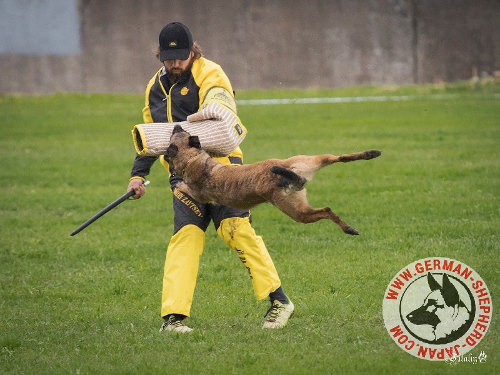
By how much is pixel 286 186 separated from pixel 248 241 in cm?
119

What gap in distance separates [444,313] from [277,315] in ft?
4.32

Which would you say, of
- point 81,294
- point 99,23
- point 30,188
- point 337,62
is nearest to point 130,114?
point 99,23

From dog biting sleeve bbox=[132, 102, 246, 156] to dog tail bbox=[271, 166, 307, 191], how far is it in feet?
2.43

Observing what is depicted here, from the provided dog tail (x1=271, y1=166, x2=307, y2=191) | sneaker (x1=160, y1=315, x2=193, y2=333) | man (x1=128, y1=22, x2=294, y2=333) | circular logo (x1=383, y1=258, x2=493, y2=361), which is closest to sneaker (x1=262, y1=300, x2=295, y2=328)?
man (x1=128, y1=22, x2=294, y2=333)

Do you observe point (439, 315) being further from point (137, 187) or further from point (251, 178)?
point (137, 187)

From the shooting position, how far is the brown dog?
233 inches

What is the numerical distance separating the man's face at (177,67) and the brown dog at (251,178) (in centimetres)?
51

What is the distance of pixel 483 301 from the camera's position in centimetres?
693

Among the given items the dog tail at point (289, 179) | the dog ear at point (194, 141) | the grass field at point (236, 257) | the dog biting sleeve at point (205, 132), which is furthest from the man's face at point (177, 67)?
the grass field at point (236, 257)

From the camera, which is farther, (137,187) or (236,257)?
(236,257)

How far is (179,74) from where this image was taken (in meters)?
6.82

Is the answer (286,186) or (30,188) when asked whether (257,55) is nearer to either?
(30,188)

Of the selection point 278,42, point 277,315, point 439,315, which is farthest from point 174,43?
point 278,42

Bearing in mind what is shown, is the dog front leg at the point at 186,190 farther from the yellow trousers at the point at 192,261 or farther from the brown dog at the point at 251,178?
the yellow trousers at the point at 192,261
